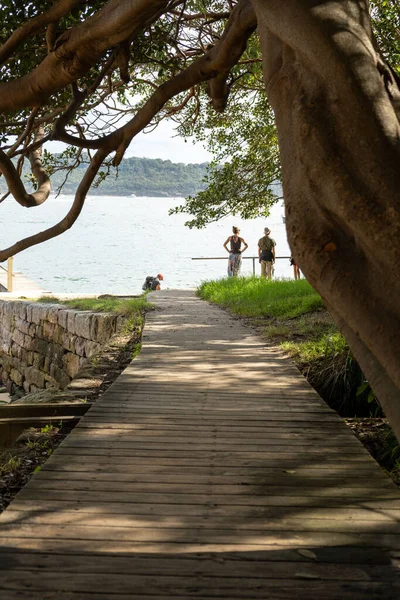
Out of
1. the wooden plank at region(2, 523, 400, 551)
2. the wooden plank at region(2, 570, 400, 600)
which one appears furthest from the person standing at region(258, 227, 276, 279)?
the wooden plank at region(2, 570, 400, 600)

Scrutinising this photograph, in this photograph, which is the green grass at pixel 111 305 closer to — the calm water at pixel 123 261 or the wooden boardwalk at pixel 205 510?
the calm water at pixel 123 261

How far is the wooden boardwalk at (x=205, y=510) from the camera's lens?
2438 mm

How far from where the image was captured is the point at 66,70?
15.4 feet

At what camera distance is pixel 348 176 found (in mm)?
2611

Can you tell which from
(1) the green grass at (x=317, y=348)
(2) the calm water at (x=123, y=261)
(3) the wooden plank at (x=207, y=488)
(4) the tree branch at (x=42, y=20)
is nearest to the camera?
(3) the wooden plank at (x=207, y=488)

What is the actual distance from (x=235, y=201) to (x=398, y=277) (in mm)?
10914

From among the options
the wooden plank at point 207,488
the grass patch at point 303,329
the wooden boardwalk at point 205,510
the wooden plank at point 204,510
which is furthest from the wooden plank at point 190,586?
the grass patch at point 303,329

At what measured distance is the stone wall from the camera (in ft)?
41.4

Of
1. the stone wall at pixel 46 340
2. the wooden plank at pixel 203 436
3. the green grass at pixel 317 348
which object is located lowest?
the stone wall at pixel 46 340

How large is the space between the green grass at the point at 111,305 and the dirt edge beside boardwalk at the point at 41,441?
4.08 meters

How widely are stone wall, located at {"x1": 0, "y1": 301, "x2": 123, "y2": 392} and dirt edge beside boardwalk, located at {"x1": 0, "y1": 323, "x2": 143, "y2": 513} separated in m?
4.35

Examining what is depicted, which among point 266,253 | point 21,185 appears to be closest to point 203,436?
point 21,185

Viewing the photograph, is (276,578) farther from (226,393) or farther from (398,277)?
(226,393)

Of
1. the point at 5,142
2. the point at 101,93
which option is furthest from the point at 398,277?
the point at 101,93
